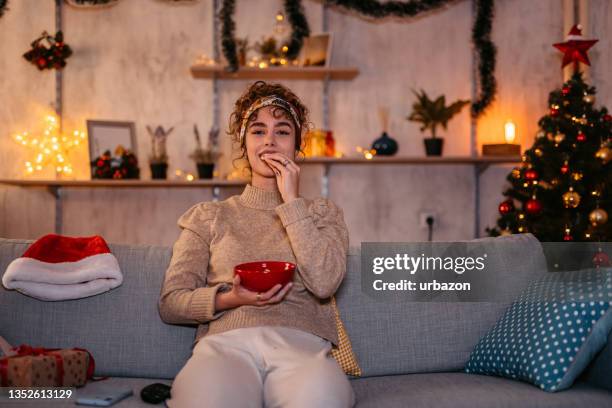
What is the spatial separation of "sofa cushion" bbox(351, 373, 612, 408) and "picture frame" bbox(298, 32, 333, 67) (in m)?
2.83

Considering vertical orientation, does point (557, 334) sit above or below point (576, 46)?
below

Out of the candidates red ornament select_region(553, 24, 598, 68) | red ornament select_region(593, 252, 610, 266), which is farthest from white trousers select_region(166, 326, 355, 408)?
red ornament select_region(553, 24, 598, 68)

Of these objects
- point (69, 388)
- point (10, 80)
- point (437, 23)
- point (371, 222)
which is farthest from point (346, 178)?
point (69, 388)

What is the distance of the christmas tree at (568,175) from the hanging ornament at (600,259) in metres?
0.09

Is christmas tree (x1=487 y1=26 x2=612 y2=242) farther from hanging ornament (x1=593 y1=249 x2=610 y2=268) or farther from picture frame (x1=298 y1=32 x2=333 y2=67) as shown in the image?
picture frame (x1=298 y1=32 x2=333 y2=67)

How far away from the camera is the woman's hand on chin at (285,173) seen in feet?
5.66

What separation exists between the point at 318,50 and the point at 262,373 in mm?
3036

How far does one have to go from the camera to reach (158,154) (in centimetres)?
427

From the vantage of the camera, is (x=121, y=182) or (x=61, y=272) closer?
(x=61, y=272)

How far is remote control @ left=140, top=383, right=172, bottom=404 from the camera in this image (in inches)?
59.1

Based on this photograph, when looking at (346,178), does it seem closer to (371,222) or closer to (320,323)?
(371,222)

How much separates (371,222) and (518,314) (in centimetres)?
265

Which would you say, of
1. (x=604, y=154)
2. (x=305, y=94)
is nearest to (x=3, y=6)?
(x=305, y=94)

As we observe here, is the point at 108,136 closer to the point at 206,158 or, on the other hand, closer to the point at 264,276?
the point at 206,158
